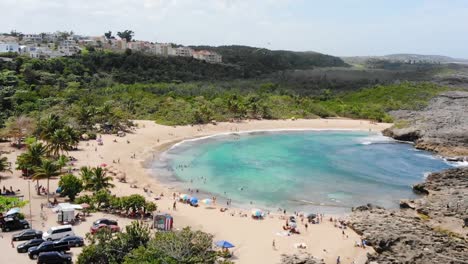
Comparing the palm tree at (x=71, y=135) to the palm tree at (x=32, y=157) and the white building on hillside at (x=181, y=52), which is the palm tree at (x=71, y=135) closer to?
the palm tree at (x=32, y=157)

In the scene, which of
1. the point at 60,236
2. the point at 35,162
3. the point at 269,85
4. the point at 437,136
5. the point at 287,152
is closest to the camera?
the point at 60,236

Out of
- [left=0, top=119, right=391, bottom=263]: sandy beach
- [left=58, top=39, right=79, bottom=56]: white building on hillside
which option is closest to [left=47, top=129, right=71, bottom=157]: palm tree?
[left=0, top=119, right=391, bottom=263]: sandy beach

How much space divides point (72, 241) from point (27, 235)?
3291 mm

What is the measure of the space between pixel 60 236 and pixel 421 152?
56.0 m

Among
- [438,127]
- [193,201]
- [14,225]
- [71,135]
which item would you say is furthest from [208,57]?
[14,225]

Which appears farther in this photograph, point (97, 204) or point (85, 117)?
point (85, 117)

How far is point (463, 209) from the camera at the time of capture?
3678 cm

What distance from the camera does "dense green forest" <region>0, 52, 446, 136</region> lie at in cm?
6894

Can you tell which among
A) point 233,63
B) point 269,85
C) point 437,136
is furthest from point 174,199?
point 233,63

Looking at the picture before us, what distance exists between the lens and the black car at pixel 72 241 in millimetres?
26964

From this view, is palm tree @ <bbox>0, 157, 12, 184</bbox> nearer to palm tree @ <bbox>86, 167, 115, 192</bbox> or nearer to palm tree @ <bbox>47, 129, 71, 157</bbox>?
palm tree @ <bbox>47, 129, 71, 157</bbox>

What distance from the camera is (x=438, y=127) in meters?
74.4

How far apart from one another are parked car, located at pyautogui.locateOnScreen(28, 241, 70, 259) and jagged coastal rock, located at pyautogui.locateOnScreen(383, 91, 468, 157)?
5491 cm

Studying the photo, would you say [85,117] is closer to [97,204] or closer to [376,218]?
[97,204]
